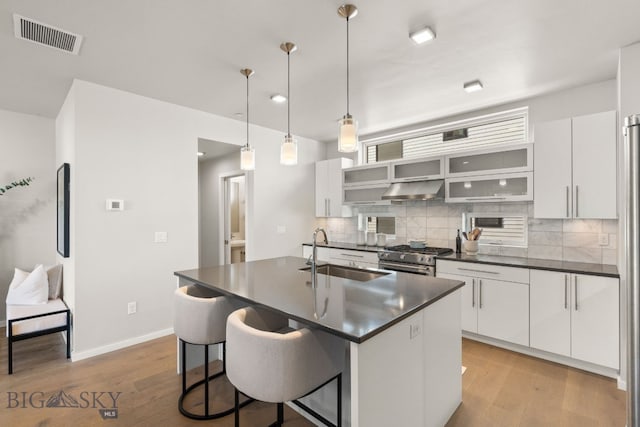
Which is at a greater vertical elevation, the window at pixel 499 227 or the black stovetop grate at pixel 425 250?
the window at pixel 499 227

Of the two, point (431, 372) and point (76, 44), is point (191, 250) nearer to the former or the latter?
point (76, 44)

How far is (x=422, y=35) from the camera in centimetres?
217

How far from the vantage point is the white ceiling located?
1950mm

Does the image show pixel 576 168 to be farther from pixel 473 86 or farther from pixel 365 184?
pixel 365 184

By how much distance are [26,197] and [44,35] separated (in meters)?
2.71

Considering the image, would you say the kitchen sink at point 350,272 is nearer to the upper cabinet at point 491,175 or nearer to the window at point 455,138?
the upper cabinet at point 491,175

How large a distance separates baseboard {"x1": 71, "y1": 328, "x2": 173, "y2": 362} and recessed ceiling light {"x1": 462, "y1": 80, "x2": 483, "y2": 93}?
4.08 metres

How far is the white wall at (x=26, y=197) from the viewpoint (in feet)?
12.6

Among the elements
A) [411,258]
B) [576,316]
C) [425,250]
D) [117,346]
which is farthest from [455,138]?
[117,346]

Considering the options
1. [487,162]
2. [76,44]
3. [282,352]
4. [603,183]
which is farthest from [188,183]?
[603,183]

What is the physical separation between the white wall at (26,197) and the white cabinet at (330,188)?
3659mm

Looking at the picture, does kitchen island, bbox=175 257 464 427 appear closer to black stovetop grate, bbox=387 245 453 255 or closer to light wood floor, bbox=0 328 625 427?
light wood floor, bbox=0 328 625 427

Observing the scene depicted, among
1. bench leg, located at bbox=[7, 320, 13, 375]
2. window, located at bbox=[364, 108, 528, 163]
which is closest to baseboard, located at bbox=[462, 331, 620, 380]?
window, located at bbox=[364, 108, 528, 163]

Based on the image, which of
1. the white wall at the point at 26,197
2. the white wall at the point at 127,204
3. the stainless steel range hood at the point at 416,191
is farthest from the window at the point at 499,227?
the white wall at the point at 26,197
